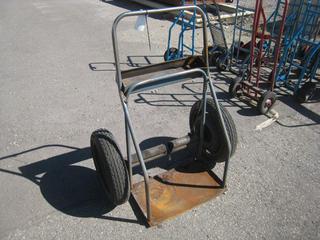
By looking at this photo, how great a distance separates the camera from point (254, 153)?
142 inches

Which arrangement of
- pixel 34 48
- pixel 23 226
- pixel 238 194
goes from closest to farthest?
1. pixel 23 226
2. pixel 238 194
3. pixel 34 48

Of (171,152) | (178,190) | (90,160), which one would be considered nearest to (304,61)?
(171,152)

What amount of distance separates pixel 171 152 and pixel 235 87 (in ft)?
6.96

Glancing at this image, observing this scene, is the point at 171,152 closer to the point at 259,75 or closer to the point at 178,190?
the point at 178,190

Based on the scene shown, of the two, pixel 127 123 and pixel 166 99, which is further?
pixel 166 99

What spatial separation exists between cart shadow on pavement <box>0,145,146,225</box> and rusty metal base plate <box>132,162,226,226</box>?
148 millimetres

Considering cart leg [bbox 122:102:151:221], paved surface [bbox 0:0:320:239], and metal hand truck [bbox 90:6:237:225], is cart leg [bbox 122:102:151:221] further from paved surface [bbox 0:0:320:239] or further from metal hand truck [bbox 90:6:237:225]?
paved surface [bbox 0:0:320:239]

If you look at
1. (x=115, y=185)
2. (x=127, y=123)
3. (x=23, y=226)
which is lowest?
(x=23, y=226)

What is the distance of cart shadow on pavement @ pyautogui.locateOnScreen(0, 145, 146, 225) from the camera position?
291 cm

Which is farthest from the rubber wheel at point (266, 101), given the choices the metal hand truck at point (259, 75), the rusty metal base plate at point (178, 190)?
the rusty metal base plate at point (178, 190)

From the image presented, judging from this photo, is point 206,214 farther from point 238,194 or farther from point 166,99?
point 166,99

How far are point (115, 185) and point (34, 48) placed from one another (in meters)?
5.65

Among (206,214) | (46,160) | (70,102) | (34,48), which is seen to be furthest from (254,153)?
(34,48)

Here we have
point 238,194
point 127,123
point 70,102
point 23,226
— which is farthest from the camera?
point 70,102
